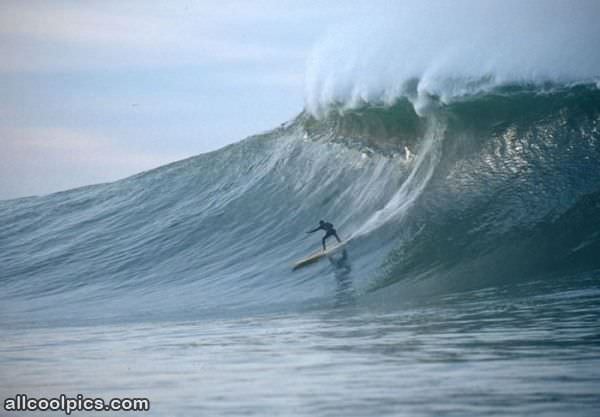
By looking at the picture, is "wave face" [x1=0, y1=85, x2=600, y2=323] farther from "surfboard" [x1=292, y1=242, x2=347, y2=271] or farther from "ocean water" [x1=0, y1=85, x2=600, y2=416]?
"surfboard" [x1=292, y1=242, x2=347, y2=271]

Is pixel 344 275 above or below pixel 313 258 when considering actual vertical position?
below

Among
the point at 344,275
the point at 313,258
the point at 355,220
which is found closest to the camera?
the point at 344,275

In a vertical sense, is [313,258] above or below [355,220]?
below

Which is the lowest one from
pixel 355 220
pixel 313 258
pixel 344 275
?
pixel 344 275

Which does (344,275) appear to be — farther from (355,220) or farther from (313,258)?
(355,220)

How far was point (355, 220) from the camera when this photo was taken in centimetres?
1477

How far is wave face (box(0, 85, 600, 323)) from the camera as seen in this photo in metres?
12.0

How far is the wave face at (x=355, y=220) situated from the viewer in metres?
12.0

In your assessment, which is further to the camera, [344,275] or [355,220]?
[355,220]

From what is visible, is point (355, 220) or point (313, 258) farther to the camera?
point (355, 220)

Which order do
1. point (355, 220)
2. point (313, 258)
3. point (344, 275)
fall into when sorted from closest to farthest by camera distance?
point (344, 275) < point (313, 258) < point (355, 220)

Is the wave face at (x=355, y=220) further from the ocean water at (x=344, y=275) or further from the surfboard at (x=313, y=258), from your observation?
the surfboard at (x=313, y=258)

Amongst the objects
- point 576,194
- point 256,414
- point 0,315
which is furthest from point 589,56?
point 256,414

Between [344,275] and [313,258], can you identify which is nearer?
[344,275]
